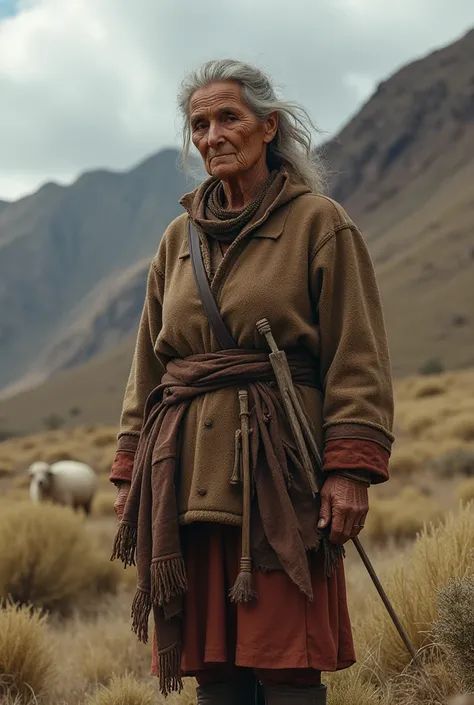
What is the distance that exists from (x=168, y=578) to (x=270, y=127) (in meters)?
1.47

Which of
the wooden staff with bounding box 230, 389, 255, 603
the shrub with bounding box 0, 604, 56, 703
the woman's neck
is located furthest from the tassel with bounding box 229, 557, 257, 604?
the shrub with bounding box 0, 604, 56, 703

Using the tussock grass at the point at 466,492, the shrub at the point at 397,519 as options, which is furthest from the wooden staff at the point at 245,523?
the tussock grass at the point at 466,492

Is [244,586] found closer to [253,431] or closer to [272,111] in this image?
[253,431]

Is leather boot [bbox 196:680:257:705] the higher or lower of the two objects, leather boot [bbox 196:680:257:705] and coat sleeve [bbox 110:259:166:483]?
the lower

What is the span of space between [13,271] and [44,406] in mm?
109251

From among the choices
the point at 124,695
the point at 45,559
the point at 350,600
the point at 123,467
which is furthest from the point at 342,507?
the point at 45,559

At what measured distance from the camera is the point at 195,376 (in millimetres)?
2910

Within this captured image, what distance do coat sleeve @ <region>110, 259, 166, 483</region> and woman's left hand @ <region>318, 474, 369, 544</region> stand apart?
0.74 m

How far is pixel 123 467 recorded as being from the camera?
316 cm

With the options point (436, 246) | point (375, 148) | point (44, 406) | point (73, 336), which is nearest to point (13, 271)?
point (73, 336)

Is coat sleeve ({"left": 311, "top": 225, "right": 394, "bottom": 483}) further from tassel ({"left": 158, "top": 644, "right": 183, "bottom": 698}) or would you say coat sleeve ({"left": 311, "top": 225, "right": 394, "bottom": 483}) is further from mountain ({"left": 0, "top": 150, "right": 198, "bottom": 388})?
mountain ({"left": 0, "top": 150, "right": 198, "bottom": 388})

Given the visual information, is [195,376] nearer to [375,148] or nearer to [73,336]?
[375,148]

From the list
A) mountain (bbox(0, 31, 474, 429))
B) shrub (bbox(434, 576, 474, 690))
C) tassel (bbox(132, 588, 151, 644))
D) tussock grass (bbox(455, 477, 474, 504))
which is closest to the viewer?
tassel (bbox(132, 588, 151, 644))

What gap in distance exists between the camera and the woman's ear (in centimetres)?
306
